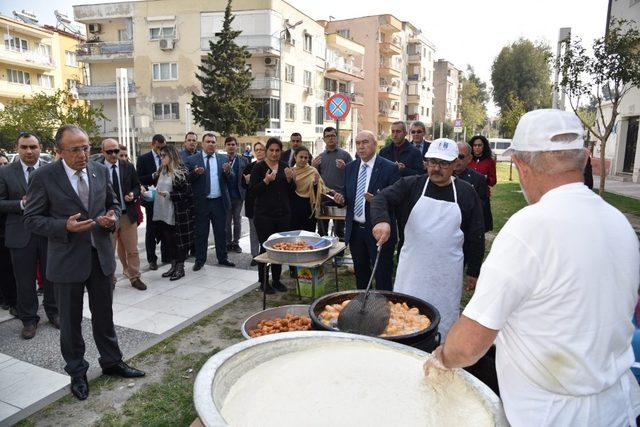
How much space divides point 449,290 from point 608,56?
10.1 metres

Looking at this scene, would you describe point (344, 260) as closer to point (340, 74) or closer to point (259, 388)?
point (259, 388)

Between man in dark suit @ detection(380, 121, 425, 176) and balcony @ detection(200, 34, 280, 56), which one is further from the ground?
balcony @ detection(200, 34, 280, 56)

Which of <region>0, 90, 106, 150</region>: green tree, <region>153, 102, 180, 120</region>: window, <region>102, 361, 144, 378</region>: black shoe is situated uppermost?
<region>153, 102, 180, 120</region>: window

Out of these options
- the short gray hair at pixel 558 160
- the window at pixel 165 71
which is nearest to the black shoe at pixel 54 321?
the short gray hair at pixel 558 160

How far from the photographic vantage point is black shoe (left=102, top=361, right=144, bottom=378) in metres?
3.78

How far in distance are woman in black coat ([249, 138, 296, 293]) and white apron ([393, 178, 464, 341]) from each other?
268 cm

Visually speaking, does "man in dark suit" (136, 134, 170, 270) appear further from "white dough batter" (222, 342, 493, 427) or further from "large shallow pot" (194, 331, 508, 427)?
"white dough batter" (222, 342, 493, 427)

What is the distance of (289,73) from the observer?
3625 cm

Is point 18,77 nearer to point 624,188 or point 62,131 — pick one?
point 62,131

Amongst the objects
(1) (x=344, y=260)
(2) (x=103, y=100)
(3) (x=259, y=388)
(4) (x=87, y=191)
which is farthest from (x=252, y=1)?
(3) (x=259, y=388)

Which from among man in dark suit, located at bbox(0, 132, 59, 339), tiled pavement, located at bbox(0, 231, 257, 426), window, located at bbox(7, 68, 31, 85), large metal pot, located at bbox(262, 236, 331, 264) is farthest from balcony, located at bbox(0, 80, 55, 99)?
large metal pot, located at bbox(262, 236, 331, 264)

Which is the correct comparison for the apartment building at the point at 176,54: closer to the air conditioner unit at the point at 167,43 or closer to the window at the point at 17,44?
the air conditioner unit at the point at 167,43

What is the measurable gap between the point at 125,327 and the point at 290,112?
111 ft

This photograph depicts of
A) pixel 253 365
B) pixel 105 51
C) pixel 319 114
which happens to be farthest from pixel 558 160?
pixel 105 51
